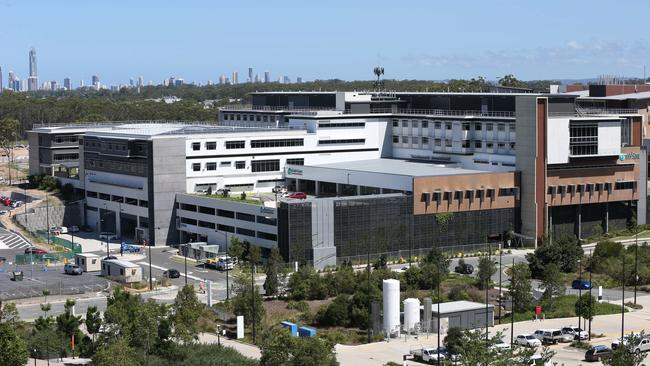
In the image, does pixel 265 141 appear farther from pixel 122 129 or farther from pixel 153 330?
pixel 153 330

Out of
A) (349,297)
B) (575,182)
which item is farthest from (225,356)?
(575,182)

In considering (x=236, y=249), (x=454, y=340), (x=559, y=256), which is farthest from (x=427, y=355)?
(x=236, y=249)

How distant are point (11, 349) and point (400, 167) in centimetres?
3565

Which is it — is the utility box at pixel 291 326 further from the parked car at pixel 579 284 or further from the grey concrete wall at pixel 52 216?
the grey concrete wall at pixel 52 216

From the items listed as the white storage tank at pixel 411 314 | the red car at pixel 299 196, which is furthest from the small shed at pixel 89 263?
the white storage tank at pixel 411 314

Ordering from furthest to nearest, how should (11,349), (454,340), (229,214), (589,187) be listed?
(589,187)
(229,214)
(454,340)
(11,349)

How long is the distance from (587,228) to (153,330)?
113ft

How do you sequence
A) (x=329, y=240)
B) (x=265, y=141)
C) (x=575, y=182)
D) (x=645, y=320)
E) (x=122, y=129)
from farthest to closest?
1. (x=122, y=129)
2. (x=265, y=141)
3. (x=575, y=182)
4. (x=329, y=240)
5. (x=645, y=320)

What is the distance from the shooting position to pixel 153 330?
37.3 metres

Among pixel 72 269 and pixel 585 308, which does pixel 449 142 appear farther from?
pixel 585 308

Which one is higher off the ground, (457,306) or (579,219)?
(579,219)

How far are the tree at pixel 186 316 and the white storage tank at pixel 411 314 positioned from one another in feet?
25.2

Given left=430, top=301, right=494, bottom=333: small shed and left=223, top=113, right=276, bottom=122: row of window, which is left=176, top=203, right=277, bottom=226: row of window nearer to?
left=430, top=301, right=494, bottom=333: small shed

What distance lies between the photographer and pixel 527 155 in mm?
61969
